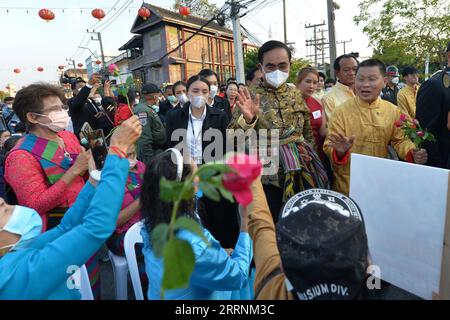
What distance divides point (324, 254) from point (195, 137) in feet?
8.14

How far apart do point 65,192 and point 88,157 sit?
0.29 m

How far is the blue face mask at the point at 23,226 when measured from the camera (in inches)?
46.1

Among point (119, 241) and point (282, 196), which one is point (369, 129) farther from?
point (119, 241)

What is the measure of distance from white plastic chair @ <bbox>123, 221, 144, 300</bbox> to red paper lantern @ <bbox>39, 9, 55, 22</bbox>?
35.5ft

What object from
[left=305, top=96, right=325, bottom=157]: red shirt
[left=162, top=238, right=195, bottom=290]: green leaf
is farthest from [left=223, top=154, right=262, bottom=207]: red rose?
[left=305, top=96, right=325, bottom=157]: red shirt

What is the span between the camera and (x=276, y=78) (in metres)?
2.29

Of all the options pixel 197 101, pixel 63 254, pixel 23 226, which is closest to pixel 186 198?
pixel 63 254

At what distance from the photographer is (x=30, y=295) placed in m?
1.00

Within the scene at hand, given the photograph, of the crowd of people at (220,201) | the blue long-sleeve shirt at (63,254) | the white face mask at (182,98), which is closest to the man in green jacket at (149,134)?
the crowd of people at (220,201)

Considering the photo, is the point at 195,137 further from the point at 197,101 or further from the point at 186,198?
→ the point at 186,198

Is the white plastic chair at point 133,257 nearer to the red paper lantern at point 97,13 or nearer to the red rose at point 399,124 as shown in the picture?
the red rose at point 399,124

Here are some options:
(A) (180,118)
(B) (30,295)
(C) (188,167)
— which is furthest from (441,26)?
(B) (30,295)

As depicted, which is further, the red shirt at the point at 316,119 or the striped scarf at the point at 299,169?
the red shirt at the point at 316,119

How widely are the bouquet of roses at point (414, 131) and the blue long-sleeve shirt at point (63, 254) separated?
196 centimetres
